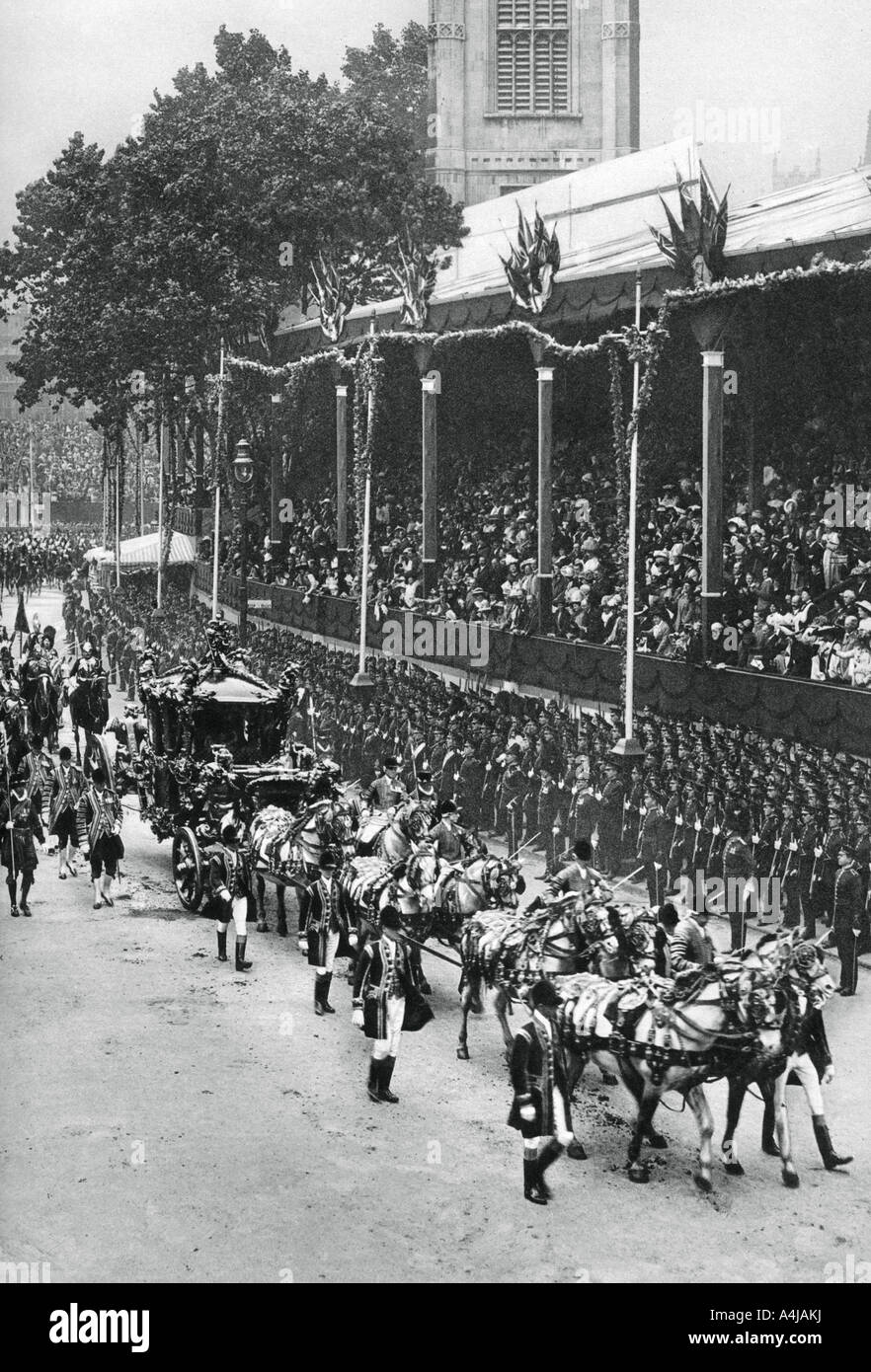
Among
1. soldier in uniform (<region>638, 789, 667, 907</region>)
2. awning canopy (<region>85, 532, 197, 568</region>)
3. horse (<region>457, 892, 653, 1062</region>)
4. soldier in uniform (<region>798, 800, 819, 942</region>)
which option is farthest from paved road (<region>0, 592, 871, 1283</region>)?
awning canopy (<region>85, 532, 197, 568</region>)

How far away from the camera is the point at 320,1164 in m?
10.3

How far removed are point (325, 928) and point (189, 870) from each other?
370cm

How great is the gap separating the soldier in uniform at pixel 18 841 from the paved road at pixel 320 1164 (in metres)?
2.14

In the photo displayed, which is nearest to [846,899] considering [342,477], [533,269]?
[533,269]

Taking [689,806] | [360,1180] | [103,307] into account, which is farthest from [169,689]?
[103,307]

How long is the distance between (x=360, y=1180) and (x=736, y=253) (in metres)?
15.7

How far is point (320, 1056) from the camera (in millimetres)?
12453

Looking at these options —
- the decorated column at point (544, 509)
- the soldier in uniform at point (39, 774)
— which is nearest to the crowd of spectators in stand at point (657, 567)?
the decorated column at point (544, 509)

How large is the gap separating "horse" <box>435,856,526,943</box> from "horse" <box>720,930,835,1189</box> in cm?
341

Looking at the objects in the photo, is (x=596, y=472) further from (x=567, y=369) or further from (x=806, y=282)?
(x=806, y=282)

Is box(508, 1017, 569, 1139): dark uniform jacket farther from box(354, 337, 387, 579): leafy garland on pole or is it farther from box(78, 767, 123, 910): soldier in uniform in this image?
box(354, 337, 387, 579): leafy garland on pole

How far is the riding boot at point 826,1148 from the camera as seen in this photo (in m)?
10.4

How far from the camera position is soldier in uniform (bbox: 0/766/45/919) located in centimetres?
1603

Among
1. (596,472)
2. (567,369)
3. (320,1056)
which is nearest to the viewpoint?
(320,1056)
